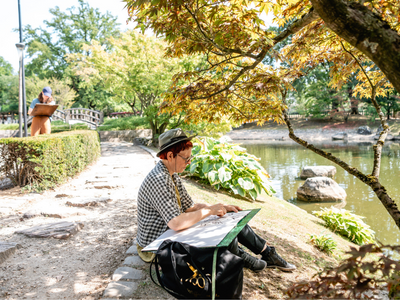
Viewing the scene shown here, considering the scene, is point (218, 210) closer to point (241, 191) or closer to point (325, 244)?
point (325, 244)

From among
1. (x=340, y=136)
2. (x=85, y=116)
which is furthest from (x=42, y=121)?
(x=340, y=136)

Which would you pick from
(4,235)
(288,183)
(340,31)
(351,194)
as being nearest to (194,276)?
(340,31)

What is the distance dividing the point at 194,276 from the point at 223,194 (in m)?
4.57

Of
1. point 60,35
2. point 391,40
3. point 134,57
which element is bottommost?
point 391,40

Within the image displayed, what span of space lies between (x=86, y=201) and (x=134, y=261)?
252cm

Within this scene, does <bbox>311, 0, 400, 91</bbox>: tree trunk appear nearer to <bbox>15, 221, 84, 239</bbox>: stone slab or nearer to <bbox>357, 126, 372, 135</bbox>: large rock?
<bbox>15, 221, 84, 239</bbox>: stone slab

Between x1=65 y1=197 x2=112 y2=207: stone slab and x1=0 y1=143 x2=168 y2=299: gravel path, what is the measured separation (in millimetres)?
16

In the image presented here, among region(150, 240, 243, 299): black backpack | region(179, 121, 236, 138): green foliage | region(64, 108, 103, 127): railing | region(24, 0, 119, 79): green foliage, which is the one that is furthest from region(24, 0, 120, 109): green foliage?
region(150, 240, 243, 299): black backpack

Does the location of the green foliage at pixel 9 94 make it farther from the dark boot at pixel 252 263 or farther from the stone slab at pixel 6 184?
the dark boot at pixel 252 263

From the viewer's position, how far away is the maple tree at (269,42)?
5.43 ft

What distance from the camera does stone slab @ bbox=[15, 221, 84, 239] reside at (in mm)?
3545

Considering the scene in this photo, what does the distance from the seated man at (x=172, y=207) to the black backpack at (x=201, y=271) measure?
38 centimetres

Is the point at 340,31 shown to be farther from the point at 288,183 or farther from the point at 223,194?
the point at 288,183

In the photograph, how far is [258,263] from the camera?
8.63ft
